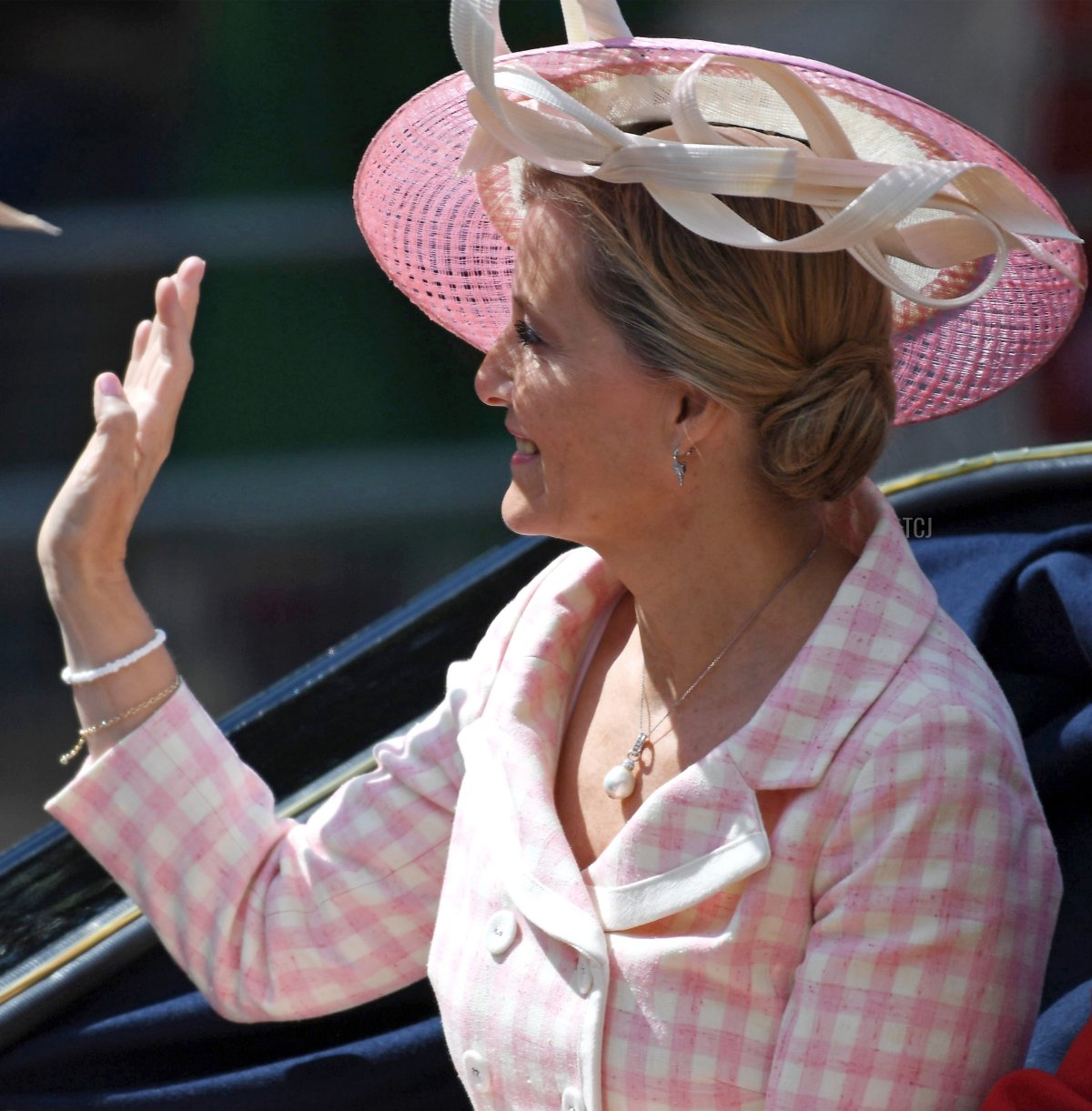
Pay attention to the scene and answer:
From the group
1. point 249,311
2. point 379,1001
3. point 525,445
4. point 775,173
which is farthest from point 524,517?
point 249,311

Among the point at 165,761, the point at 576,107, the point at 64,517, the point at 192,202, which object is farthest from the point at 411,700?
the point at 192,202

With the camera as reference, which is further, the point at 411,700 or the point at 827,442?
the point at 411,700

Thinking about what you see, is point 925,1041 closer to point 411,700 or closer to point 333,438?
point 411,700

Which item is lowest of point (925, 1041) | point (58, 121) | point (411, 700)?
point (925, 1041)

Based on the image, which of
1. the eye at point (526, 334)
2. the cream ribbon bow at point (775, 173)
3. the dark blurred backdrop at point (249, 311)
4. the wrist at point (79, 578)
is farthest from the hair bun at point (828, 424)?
the dark blurred backdrop at point (249, 311)

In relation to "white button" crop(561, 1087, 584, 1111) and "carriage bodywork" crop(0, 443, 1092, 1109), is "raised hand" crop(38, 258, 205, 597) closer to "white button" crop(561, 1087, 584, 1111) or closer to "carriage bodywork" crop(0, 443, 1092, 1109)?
"carriage bodywork" crop(0, 443, 1092, 1109)

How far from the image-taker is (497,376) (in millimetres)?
1457

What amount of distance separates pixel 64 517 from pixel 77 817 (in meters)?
0.32

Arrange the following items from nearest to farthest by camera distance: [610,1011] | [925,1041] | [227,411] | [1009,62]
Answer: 1. [925,1041]
2. [610,1011]
3. [1009,62]
4. [227,411]

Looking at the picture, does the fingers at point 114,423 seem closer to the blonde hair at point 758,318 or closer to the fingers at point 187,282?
the fingers at point 187,282

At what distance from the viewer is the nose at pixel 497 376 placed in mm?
1449

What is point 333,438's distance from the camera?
17.4ft

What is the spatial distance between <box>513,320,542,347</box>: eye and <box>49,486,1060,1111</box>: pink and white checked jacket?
0.29m

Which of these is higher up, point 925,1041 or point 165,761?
point 165,761
